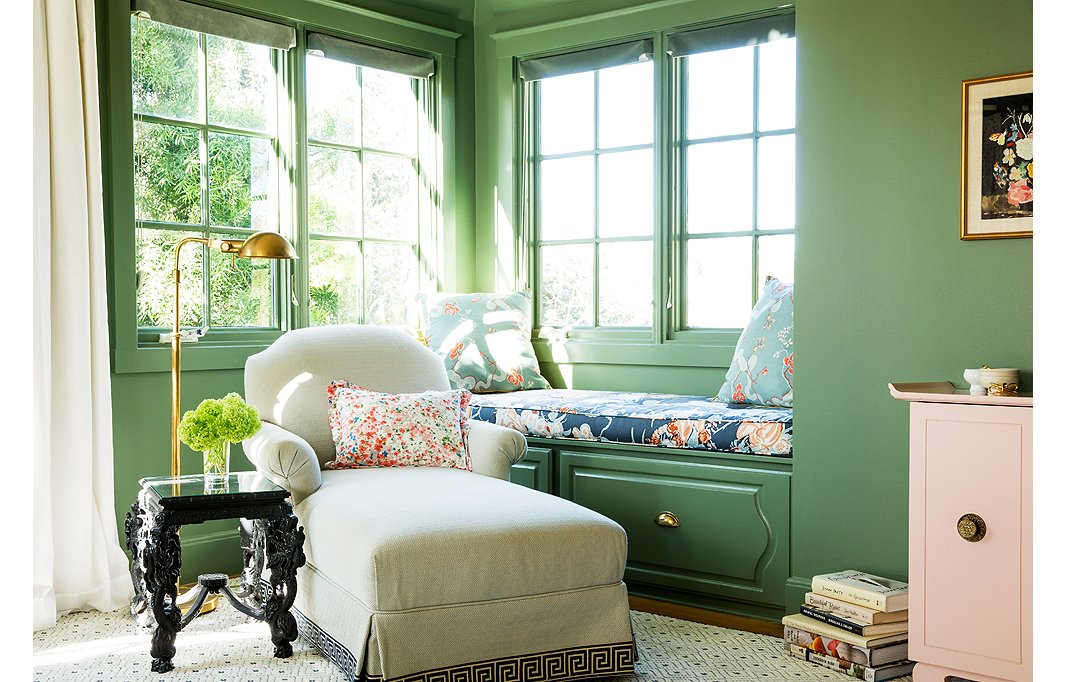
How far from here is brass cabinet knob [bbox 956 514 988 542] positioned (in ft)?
8.22

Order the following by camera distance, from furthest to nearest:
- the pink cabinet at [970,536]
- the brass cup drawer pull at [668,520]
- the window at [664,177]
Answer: the window at [664,177], the brass cup drawer pull at [668,520], the pink cabinet at [970,536]

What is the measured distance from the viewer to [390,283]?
4.68m

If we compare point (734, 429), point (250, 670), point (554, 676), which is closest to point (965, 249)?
point (734, 429)

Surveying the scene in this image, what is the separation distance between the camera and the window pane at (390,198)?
459 centimetres

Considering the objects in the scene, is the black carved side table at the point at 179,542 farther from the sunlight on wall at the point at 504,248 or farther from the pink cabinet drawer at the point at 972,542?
the sunlight on wall at the point at 504,248

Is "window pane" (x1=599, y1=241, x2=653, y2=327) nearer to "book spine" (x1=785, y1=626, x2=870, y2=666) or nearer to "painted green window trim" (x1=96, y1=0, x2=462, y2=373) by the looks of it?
"painted green window trim" (x1=96, y1=0, x2=462, y2=373)

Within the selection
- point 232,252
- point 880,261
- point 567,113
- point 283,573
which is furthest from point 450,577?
point 567,113

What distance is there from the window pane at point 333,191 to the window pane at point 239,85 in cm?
27

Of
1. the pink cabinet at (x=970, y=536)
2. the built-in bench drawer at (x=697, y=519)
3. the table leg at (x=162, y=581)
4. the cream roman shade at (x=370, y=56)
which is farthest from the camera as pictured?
the cream roman shade at (x=370, y=56)

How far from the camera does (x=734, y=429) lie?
131 inches

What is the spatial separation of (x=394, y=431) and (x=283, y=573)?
2.20ft

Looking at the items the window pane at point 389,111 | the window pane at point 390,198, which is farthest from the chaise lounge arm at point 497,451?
the window pane at point 389,111

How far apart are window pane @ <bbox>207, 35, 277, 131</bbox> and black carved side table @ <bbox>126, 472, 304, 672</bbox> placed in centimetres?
173

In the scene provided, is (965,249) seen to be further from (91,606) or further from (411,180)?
(91,606)
